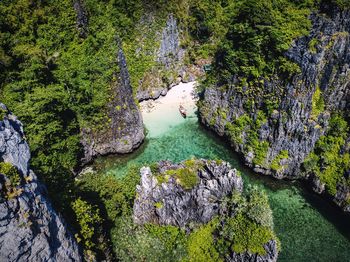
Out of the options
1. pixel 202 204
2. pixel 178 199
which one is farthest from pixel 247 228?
pixel 178 199

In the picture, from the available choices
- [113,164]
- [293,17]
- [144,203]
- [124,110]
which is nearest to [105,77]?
[124,110]

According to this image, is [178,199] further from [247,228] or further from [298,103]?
[298,103]

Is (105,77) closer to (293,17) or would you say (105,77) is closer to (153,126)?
(153,126)

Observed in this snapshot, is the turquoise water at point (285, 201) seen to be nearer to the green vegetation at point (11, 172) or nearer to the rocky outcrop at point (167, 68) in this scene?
the rocky outcrop at point (167, 68)

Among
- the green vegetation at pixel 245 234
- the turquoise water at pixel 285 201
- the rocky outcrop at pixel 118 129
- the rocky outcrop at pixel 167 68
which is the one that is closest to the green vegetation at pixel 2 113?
the green vegetation at pixel 245 234

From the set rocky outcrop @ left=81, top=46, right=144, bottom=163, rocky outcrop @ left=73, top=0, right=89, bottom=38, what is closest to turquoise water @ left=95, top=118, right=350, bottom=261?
rocky outcrop @ left=81, top=46, right=144, bottom=163

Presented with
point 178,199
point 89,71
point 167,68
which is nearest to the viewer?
point 178,199

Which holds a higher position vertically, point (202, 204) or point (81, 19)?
point (81, 19)
